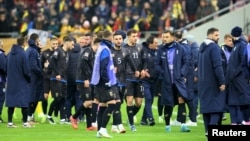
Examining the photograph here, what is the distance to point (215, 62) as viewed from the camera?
65.0 feet

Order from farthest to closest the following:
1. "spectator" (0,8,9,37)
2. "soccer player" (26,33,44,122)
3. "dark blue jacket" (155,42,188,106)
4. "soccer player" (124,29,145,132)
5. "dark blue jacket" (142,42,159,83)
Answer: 1. "spectator" (0,8,9,37)
2. "dark blue jacket" (142,42,159,83)
3. "soccer player" (26,33,44,122)
4. "soccer player" (124,29,145,132)
5. "dark blue jacket" (155,42,188,106)

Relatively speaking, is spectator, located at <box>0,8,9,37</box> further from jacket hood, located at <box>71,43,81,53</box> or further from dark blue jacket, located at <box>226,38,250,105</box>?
dark blue jacket, located at <box>226,38,250,105</box>

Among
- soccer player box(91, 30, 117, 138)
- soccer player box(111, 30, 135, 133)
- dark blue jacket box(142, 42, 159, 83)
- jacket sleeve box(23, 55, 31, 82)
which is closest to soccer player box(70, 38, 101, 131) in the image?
soccer player box(111, 30, 135, 133)

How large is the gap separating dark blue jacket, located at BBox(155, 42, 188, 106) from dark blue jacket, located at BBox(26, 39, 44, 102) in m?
3.51

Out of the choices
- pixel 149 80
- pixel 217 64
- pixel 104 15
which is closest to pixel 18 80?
pixel 149 80

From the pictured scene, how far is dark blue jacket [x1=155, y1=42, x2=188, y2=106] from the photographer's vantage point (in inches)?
866

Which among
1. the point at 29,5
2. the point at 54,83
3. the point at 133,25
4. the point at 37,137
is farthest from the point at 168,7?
the point at 37,137

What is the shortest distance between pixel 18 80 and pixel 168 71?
3707 mm

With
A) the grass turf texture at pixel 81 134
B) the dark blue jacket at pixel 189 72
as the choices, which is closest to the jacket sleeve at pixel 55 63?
the grass turf texture at pixel 81 134

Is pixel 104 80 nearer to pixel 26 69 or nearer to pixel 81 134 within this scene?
pixel 81 134

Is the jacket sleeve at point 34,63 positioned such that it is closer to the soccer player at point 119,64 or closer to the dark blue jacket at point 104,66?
the soccer player at point 119,64

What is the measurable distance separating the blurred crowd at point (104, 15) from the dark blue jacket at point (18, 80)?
14.7 meters

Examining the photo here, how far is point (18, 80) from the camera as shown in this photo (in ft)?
76.0

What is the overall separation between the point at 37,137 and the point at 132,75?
328cm
